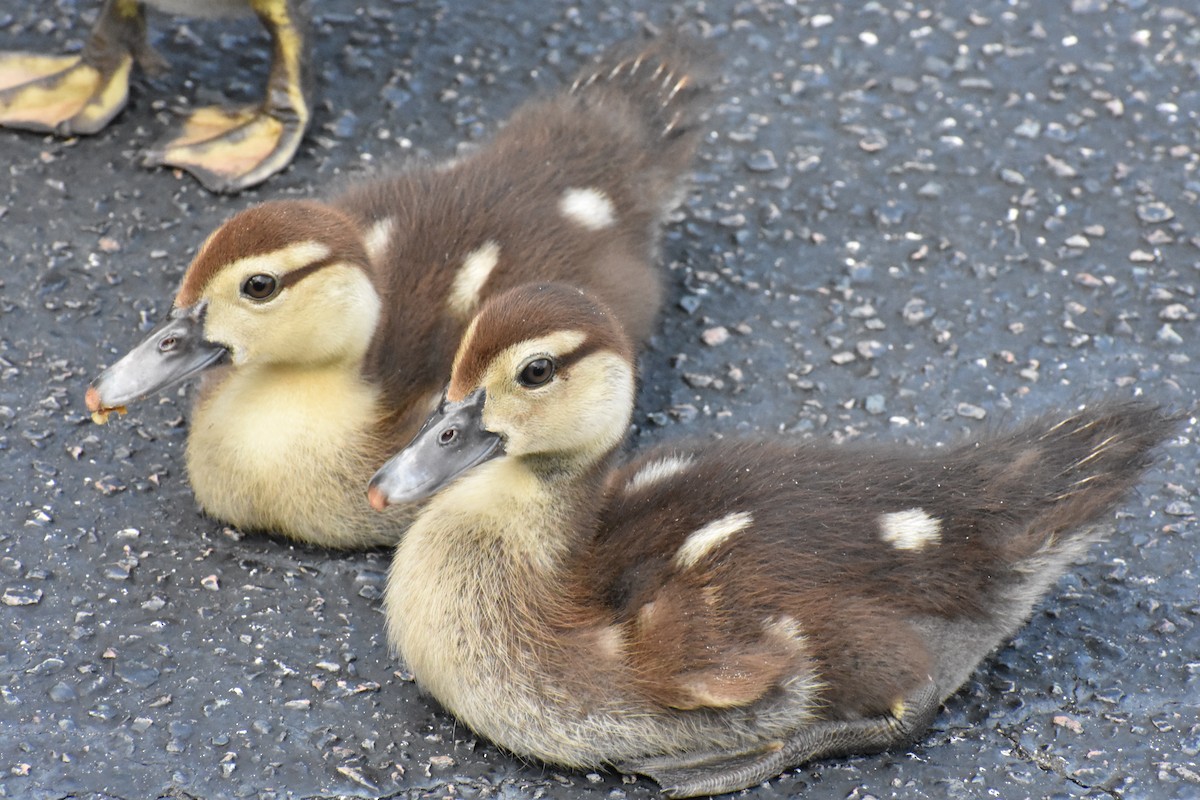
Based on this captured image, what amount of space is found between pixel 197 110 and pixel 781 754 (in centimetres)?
279

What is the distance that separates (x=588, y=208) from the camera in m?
3.85

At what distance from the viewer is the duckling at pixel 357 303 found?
3.24 meters

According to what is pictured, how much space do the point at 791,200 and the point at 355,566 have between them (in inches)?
74.0

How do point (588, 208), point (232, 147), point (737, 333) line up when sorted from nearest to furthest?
point (588, 208) < point (737, 333) < point (232, 147)

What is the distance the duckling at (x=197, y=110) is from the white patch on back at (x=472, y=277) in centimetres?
116

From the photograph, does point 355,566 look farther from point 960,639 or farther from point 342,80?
point 342,80

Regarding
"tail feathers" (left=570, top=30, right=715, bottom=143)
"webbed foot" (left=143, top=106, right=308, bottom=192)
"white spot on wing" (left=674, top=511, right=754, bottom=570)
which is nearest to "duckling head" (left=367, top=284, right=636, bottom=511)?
"white spot on wing" (left=674, top=511, right=754, bottom=570)

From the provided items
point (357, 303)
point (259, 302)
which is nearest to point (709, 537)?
point (357, 303)

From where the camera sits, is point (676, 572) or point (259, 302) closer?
point (676, 572)

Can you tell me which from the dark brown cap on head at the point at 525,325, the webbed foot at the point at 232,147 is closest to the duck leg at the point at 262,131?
the webbed foot at the point at 232,147

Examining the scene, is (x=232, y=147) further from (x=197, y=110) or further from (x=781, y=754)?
(x=781, y=754)

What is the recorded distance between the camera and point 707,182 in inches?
186

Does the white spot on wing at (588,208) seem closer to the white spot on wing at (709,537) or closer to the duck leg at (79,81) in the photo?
the white spot on wing at (709,537)

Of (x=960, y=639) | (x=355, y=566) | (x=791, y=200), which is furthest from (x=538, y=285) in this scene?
(x=791, y=200)
